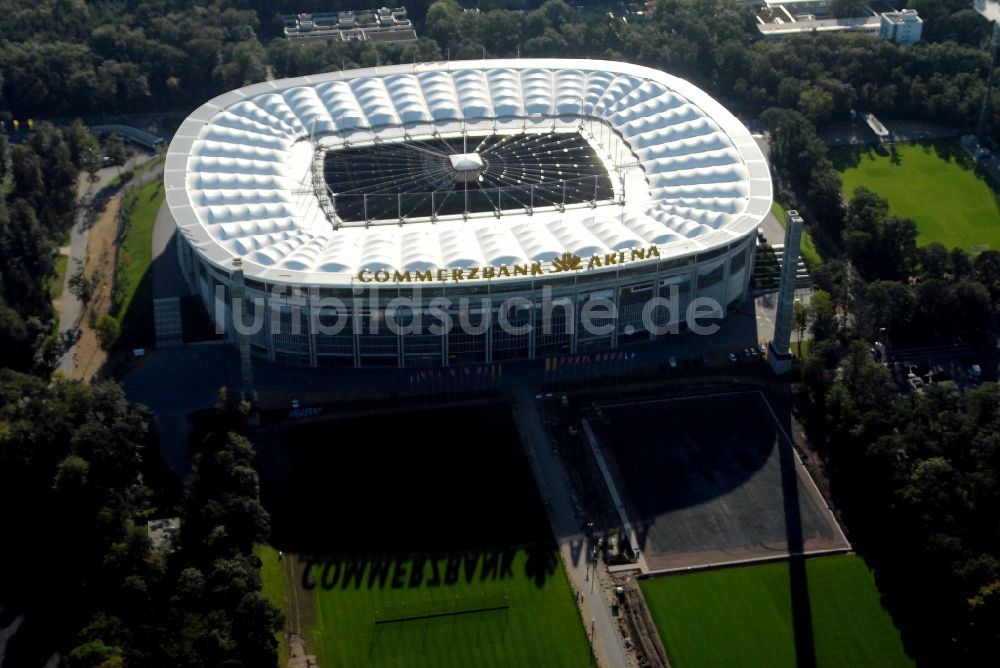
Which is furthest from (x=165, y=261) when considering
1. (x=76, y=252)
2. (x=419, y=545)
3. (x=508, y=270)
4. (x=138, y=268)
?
(x=419, y=545)

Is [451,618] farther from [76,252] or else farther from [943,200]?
[943,200]

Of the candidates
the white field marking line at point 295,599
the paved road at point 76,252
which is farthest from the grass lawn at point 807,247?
the paved road at point 76,252

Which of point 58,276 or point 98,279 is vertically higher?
point 98,279

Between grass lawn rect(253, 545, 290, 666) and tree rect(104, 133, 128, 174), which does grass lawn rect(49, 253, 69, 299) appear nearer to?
tree rect(104, 133, 128, 174)

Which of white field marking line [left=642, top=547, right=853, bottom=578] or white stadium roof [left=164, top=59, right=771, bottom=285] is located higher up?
white stadium roof [left=164, top=59, right=771, bottom=285]

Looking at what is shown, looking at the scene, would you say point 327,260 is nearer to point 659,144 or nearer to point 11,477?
point 11,477

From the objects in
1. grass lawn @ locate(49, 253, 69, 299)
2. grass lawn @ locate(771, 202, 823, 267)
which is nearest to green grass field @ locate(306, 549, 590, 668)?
grass lawn @ locate(49, 253, 69, 299)
